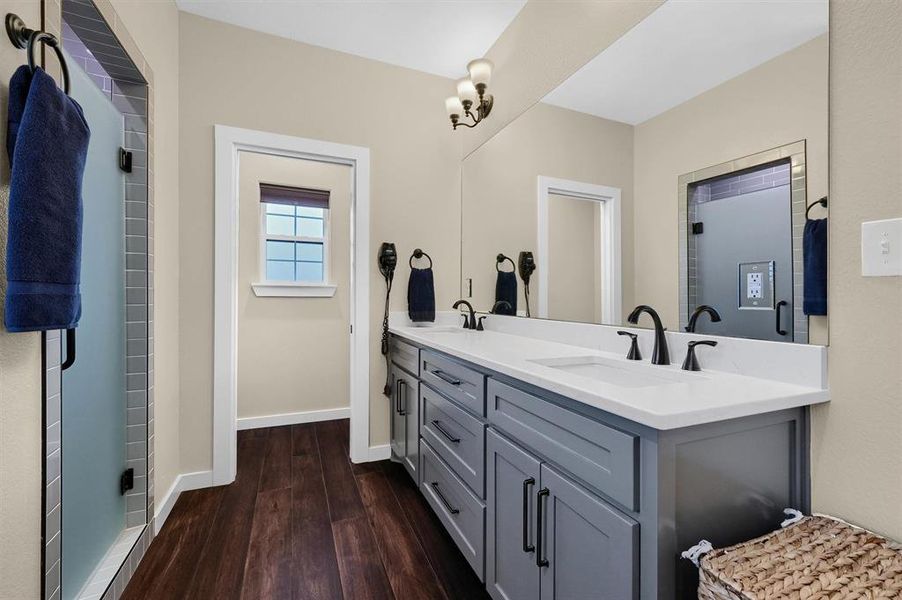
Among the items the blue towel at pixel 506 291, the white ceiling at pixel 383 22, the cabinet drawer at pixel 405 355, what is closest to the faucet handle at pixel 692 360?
the blue towel at pixel 506 291

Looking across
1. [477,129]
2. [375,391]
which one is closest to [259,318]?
[375,391]

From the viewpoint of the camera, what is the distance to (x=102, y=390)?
1557 mm

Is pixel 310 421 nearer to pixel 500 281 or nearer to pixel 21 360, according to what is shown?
pixel 500 281

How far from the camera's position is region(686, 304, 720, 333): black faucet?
4.09ft

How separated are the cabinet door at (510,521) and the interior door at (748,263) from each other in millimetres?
722

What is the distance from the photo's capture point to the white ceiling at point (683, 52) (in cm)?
107

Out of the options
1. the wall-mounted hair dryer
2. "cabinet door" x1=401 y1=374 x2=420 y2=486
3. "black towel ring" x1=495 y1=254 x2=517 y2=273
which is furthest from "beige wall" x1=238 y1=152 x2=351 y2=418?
the wall-mounted hair dryer

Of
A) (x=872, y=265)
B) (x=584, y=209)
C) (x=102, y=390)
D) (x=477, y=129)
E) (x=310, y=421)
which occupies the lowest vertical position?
(x=310, y=421)

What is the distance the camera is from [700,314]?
129cm

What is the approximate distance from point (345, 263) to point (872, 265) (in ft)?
10.8

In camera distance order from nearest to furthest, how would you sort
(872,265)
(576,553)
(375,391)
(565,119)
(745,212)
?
(872,265) < (576,553) < (745,212) < (565,119) < (375,391)

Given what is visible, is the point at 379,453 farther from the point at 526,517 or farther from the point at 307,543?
the point at 526,517

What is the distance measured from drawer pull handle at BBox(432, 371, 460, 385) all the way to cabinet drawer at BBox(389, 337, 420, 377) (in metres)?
0.27

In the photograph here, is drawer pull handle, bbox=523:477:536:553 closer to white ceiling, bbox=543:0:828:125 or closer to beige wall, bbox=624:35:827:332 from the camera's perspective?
beige wall, bbox=624:35:827:332
